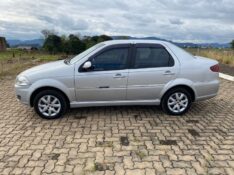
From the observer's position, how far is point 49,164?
404 cm

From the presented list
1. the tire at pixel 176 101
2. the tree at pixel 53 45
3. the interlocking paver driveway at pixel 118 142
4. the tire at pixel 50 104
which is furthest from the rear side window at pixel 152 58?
the tree at pixel 53 45

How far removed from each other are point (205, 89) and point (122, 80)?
191cm

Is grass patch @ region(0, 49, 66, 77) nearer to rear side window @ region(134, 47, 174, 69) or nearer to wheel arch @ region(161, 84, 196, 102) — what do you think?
rear side window @ region(134, 47, 174, 69)

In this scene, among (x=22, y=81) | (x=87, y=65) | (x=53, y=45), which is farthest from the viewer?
(x=53, y=45)

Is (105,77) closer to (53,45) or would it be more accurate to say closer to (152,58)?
(152,58)

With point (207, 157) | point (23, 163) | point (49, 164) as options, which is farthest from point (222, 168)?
point (23, 163)

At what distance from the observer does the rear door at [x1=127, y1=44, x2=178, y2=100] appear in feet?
19.8

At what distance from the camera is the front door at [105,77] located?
593 centimetres

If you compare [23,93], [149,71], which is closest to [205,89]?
[149,71]

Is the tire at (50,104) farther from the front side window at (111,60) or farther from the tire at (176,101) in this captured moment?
the tire at (176,101)

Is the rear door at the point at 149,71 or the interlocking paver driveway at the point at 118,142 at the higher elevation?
the rear door at the point at 149,71

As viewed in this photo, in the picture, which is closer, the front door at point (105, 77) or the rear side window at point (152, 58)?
the front door at point (105, 77)

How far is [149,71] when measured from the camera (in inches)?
238

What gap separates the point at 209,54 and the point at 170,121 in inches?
707
